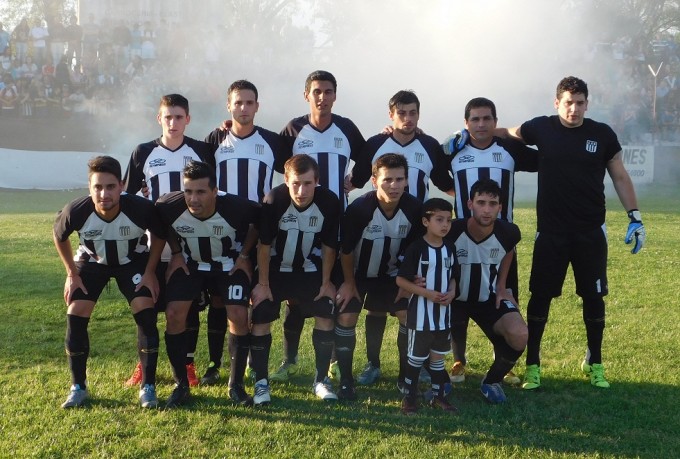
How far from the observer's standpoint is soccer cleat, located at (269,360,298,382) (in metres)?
4.63

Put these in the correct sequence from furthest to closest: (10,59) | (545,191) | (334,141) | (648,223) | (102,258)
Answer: (10,59) → (648,223) → (334,141) → (545,191) → (102,258)

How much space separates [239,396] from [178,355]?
0.48m

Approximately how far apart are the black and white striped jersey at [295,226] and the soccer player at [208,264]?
14 centimetres

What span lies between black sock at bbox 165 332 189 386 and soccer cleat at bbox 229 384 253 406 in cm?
30

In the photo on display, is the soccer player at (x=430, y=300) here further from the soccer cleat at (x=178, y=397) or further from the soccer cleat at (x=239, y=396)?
the soccer cleat at (x=178, y=397)

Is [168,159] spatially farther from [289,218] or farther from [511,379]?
[511,379]

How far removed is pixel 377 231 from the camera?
14.3 ft

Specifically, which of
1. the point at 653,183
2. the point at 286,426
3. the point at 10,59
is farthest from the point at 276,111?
the point at 286,426

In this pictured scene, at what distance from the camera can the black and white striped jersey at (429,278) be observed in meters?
4.09

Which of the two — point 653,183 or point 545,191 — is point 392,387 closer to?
point 545,191

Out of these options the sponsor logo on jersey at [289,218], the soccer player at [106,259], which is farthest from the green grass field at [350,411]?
the sponsor logo on jersey at [289,218]

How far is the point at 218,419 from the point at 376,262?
1443 mm

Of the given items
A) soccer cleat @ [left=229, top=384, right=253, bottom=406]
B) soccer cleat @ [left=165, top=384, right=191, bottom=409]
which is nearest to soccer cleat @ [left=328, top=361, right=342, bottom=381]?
soccer cleat @ [left=229, top=384, right=253, bottom=406]

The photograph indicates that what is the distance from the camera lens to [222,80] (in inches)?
973
